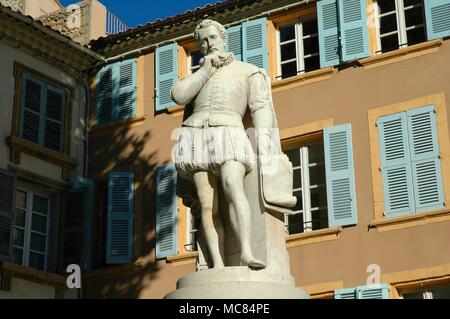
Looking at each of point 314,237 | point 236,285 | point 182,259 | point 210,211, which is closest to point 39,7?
point 182,259

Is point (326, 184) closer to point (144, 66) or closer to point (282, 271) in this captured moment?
point (144, 66)

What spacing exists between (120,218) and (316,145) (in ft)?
13.5

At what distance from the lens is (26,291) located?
1750cm

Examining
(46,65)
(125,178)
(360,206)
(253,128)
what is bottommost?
(253,128)

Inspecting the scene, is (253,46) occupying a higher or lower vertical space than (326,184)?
higher

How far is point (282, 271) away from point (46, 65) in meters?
12.7

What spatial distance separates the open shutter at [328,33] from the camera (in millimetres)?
17203

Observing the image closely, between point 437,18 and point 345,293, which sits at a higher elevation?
point 437,18

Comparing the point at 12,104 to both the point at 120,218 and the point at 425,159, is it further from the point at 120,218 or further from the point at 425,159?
the point at 425,159

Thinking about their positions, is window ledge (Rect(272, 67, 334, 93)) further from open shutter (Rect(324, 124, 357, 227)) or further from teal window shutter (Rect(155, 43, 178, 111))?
teal window shutter (Rect(155, 43, 178, 111))

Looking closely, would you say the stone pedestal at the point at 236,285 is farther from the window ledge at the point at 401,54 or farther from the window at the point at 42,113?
the window at the point at 42,113

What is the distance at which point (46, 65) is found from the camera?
771 inches

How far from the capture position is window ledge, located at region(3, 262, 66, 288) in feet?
56.3

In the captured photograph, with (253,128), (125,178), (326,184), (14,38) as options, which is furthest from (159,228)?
(253,128)
